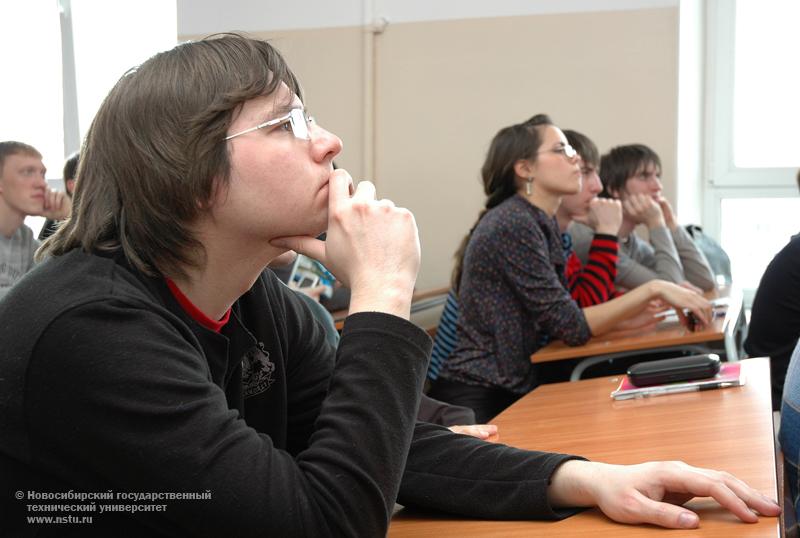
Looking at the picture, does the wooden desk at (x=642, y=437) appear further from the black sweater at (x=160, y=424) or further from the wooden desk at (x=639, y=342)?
the wooden desk at (x=639, y=342)

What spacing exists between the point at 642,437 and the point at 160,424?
2.93 ft

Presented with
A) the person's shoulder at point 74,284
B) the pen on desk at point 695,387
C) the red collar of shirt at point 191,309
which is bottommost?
the pen on desk at point 695,387

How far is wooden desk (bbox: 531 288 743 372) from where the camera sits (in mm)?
3066

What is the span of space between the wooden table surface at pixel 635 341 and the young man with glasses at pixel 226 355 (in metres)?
1.80

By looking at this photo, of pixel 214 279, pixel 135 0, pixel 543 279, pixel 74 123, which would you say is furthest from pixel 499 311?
pixel 135 0

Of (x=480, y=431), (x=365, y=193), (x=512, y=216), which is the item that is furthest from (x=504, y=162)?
(x=365, y=193)

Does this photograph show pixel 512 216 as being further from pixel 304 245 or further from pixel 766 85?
pixel 766 85

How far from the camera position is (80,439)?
3.12 feet

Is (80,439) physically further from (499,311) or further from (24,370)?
(499,311)

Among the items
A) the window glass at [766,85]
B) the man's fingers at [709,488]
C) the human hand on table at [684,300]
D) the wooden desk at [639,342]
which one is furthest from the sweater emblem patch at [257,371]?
the window glass at [766,85]

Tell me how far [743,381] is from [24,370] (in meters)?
1.51

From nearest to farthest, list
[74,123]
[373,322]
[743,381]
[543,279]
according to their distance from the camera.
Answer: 1. [373,322]
2. [743,381]
3. [543,279]
4. [74,123]

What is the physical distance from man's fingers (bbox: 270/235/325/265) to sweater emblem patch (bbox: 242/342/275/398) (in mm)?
145

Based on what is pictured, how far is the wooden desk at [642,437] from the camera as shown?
1084 millimetres
